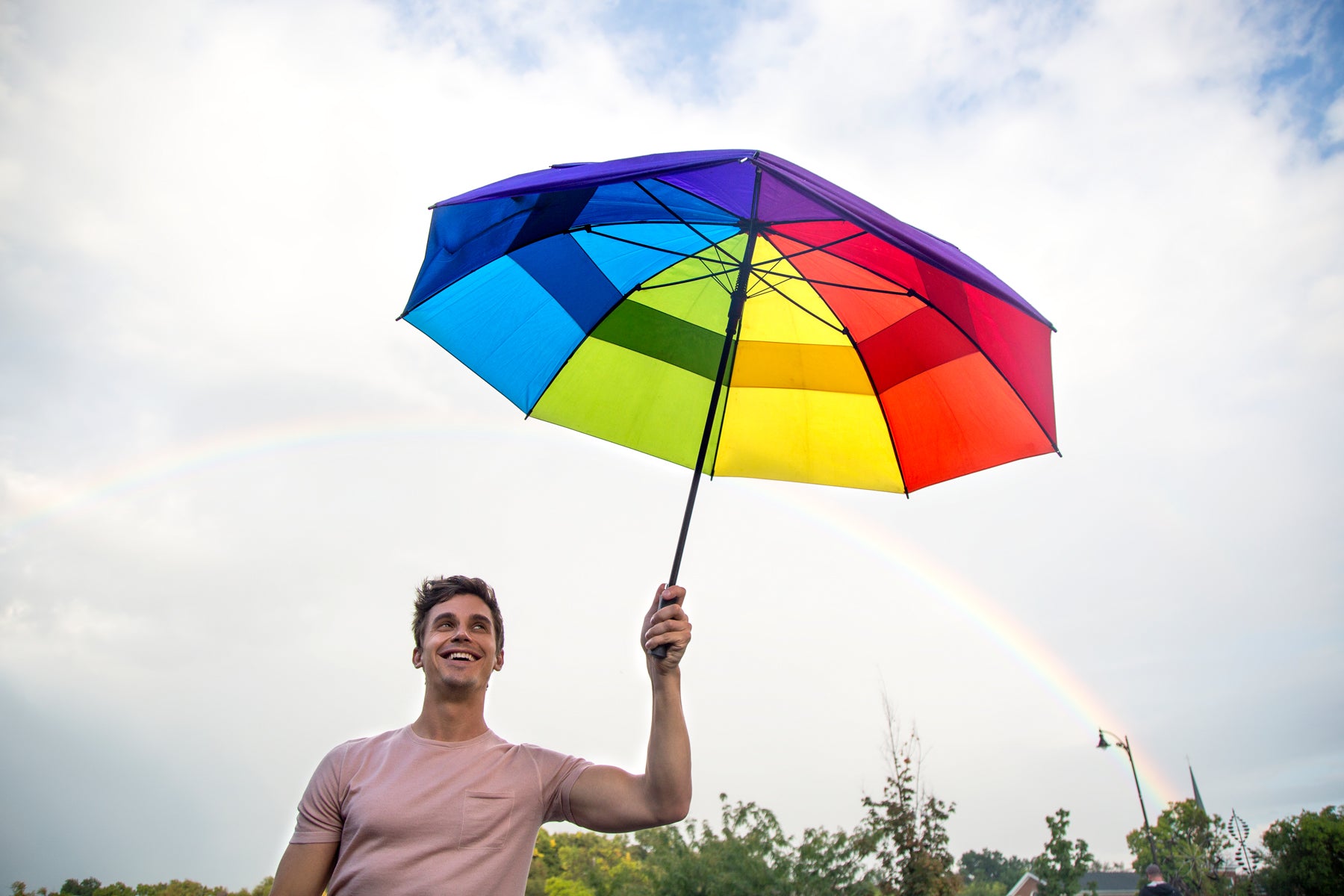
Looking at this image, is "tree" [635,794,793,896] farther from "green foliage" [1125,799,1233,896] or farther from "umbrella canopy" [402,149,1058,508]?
"umbrella canopy" [402,149,1058,508]

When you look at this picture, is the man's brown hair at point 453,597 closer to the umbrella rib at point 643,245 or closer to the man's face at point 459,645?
the man's face at point 459,645

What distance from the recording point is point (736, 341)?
3973mm

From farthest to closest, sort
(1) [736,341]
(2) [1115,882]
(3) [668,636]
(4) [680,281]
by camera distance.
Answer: (2) [1115,882] < (4) [680,281] < (1) [736,341] < (3) [668,636]

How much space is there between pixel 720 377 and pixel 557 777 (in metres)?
1.61

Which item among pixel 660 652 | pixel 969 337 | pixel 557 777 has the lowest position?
pixel 557 777

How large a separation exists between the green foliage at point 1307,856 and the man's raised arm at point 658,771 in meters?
51.9

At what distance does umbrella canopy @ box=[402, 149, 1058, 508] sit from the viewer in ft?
12.0

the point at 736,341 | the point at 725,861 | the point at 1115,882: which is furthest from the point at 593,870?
the point at 1115,882

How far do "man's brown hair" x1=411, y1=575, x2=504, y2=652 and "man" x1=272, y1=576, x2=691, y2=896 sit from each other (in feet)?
0.45

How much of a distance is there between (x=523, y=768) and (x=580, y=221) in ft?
7.69

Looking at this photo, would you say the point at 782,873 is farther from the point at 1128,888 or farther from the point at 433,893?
the point at 1128,888

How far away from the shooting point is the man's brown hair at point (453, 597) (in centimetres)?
273

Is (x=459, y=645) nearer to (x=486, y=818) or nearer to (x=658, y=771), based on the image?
(x=486, y=818)

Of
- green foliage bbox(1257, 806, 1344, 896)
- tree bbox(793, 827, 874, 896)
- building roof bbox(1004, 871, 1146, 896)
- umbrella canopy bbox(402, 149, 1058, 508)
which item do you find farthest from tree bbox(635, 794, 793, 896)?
building roof bbox(1004, 871, 1146, 896)
